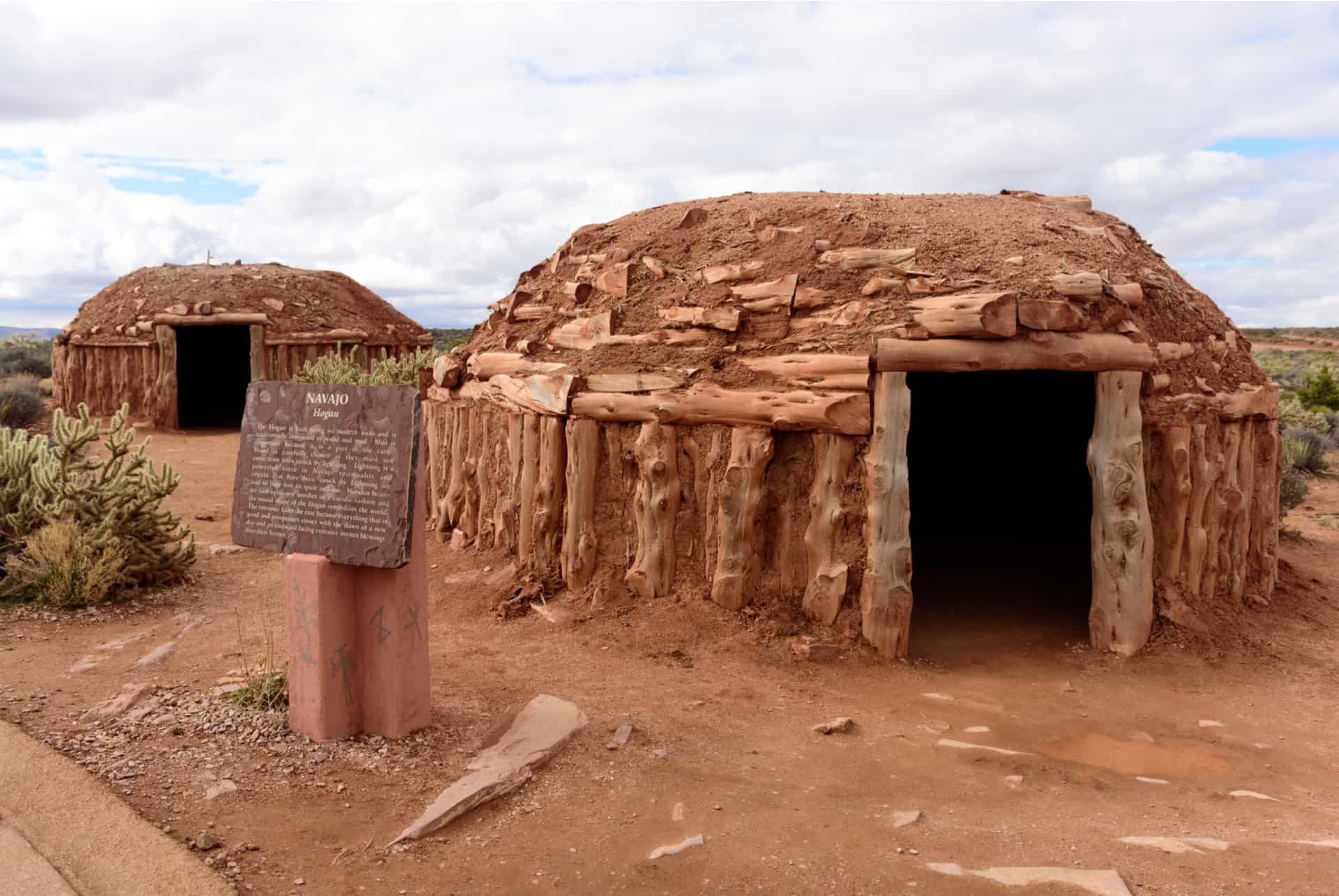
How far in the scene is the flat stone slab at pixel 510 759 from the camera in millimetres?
3879

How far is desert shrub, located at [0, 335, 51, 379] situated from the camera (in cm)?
2366

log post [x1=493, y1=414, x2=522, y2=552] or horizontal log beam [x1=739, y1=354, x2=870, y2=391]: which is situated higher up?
horizontal log beam [x1=739, y1=354, x2=870, y2=391]

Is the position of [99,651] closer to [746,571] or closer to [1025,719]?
[746,571]

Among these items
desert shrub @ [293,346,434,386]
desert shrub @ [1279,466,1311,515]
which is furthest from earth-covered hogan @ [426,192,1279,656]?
desert shrub @ [293,346,434,386]

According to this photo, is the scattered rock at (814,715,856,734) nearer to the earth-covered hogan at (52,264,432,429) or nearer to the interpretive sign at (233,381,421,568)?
the interpretive sign at (233,381,421,568)

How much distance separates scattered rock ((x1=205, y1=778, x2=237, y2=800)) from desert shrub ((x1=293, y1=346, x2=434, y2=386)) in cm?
1028

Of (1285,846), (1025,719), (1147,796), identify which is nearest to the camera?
(1285,846)

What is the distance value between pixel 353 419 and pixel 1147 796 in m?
3.84

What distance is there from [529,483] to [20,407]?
1345 centimetres

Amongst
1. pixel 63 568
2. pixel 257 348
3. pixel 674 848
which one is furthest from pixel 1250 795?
pixel 257 348

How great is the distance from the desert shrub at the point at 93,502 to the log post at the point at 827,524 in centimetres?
470

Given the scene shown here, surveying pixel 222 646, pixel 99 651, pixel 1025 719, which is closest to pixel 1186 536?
pixel 1025 719

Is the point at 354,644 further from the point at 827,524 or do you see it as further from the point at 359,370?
the point at 359,370

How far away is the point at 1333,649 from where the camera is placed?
6555mm
